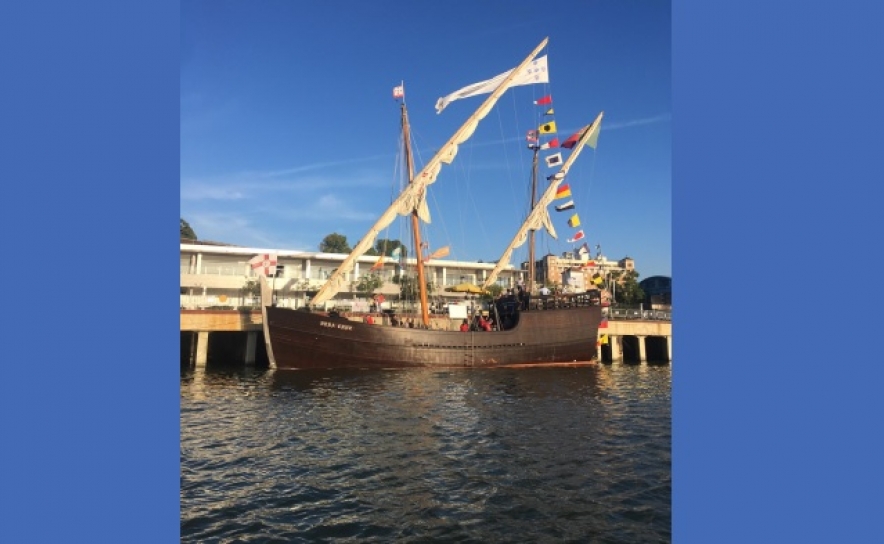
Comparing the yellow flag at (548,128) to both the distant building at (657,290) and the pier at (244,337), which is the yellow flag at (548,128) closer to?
the pier at (244,337)

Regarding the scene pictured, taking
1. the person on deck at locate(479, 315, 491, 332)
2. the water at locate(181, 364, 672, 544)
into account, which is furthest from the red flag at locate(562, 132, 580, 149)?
the water at locate(181, 364, 672, 544)

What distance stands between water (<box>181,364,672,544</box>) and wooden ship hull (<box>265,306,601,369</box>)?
7.02 m

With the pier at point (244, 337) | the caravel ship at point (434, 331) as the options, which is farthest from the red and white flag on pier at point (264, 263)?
the pier at point (244, 337)

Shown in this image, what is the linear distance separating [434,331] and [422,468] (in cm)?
1610

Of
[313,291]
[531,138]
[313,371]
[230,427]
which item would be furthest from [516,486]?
[313,291]

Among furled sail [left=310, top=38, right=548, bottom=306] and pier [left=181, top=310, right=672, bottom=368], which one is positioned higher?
furled sail [left=310, top=38, right=548, bottom=306]

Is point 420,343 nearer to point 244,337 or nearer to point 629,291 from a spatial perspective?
point 244,337

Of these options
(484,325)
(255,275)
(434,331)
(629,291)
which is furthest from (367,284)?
(629,291)

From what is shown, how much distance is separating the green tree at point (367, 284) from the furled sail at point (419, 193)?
730 inches

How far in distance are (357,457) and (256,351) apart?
2074cm

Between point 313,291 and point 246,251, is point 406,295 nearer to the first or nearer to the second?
point 313,291

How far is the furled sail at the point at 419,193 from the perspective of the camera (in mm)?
22344

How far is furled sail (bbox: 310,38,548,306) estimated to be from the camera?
22344mm

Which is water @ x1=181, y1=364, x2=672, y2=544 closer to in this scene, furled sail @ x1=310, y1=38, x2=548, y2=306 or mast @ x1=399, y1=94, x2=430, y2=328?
furled sail @ x1=310, y1=38, x2=548, y2=306
